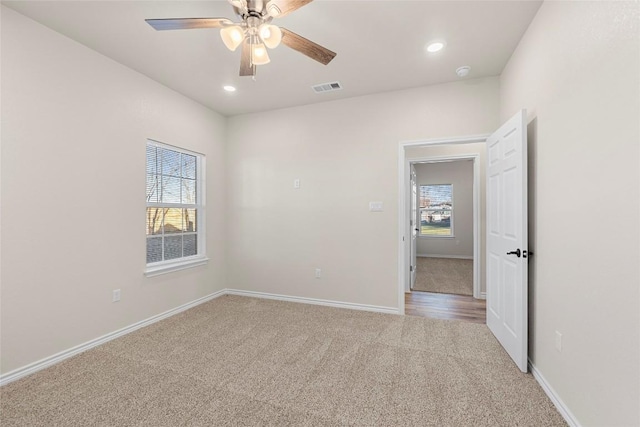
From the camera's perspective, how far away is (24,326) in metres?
2.16

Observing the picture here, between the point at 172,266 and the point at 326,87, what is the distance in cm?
288

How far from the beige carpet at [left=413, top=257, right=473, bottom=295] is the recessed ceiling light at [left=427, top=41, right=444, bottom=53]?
11.3 ft

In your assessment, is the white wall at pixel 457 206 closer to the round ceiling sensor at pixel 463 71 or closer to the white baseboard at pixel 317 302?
the round ceiling sensor at pixel 463 71

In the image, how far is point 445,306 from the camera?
3.76m

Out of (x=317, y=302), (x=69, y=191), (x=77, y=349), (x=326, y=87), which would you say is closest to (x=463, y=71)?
(x=326, y=87)

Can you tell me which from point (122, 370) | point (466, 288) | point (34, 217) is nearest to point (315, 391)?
point (122, 370)

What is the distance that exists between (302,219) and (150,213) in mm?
1869

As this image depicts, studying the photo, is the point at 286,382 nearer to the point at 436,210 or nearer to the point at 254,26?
the point at 254,26

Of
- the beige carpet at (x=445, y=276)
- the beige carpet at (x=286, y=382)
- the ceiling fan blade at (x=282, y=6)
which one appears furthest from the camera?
the beige carpet at (x=445, y=276)

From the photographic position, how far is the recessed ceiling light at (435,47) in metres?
2.48

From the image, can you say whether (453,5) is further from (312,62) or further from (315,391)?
(315,391)

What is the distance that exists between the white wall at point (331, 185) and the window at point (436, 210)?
494 centimetres

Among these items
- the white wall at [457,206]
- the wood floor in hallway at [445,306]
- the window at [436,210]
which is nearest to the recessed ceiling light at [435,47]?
the wood floor in hallway at [445,306]

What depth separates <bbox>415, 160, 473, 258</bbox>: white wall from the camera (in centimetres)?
747
